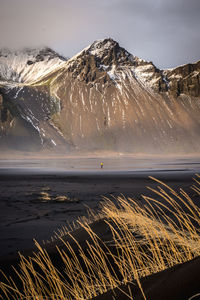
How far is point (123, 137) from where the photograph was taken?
145 m

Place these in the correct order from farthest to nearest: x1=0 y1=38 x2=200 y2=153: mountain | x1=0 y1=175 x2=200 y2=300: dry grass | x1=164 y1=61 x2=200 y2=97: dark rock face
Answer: x1=164 y1=61 x2=200 y2=97: dark rock face
x1=0 y1=38 x2=200 y2=153: mountain
x1=0 y1=175 x2=200 y2=300: dry grass

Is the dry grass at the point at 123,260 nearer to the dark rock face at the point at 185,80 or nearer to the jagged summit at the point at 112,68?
the jagged summit at the point at 112,68

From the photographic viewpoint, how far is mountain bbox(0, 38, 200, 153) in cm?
13650

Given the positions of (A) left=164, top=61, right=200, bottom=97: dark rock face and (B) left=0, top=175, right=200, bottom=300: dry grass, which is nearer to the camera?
(B) left=0, top=175, right=200, bottom=300: dry grass

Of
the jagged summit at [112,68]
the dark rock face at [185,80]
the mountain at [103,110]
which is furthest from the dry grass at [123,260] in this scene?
the dark rock face at [185,80]

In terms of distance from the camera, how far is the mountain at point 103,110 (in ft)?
448

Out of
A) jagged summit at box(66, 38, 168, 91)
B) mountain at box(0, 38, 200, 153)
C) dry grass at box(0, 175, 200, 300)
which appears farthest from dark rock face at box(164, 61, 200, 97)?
dry grass at box(0, 175, 200, 300)

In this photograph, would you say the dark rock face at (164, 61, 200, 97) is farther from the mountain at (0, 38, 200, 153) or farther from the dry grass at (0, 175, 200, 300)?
the dry grass at (0, 175, 200, 300)

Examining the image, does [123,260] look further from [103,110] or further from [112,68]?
[112,68]

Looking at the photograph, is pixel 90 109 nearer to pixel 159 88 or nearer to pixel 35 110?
pixel 35 110

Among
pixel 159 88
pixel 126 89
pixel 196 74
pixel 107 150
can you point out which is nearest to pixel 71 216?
pixel 107 150

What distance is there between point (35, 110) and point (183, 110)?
288 feet

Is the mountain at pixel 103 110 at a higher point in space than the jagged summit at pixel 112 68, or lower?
lower

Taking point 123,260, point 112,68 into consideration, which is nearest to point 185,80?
point 112,68
